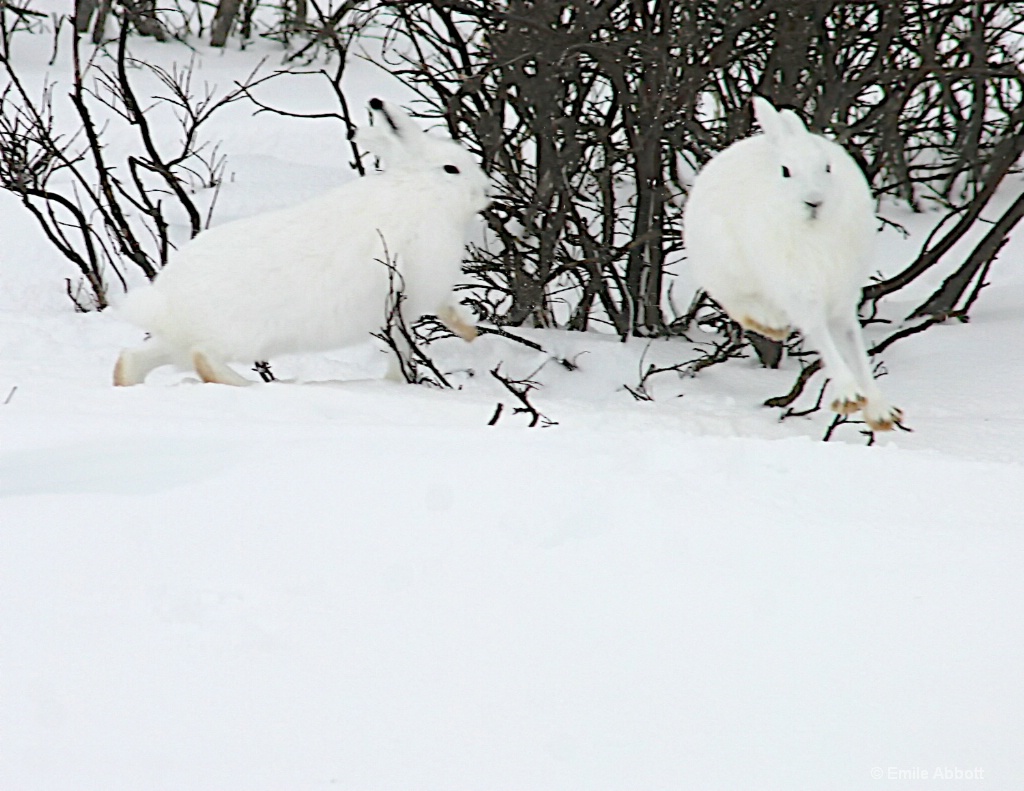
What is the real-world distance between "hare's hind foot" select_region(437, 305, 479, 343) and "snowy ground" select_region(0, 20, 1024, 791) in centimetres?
131

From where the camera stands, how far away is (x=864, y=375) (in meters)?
4.28

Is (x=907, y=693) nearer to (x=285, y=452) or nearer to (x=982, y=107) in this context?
(x=285, y=452)

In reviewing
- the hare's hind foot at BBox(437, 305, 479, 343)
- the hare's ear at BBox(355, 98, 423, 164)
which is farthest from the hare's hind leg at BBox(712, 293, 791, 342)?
the hare's ear at BBox(355, 98, 423, 164)

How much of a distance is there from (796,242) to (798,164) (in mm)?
276

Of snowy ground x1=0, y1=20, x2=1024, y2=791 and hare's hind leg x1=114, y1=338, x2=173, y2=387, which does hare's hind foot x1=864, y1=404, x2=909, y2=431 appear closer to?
snowy ground x1=0, y1=20, x2=1024, y2=791

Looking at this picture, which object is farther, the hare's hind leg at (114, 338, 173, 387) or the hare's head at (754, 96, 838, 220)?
the hare's hind leg at (114, 338, 173, 387)

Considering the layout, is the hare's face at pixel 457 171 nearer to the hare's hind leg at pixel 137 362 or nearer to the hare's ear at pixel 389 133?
the hare's ear at pixel 389 133

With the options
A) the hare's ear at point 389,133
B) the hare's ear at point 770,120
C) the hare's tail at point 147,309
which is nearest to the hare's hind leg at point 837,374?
the hare's ear at point 770,120

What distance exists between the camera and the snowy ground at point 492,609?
205 cm

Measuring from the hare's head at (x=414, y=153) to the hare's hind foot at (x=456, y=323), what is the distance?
0.42 meters

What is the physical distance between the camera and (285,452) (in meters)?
3.09

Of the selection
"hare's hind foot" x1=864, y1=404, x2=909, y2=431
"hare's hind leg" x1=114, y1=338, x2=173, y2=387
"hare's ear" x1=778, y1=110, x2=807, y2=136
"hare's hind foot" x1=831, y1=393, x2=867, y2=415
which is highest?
"hare's ear" x1=778, y1=110, x2=807, y2=136

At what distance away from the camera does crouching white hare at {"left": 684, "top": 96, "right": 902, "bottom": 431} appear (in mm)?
4016

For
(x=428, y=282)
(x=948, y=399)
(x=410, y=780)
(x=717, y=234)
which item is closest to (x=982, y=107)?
(x=948, y=399)
